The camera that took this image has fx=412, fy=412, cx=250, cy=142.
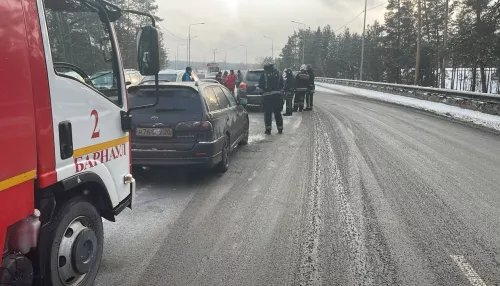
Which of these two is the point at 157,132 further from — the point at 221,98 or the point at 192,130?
the point at 221,98

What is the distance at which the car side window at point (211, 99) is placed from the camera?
6.71m

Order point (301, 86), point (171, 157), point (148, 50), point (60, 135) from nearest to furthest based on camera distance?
1. point (60, 135)
2. point (148, 50)
3. point (171, 157)
4. point (301, 86)

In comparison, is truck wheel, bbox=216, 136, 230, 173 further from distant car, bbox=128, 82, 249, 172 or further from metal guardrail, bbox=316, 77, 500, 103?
metal guardrail, bbox=316, 77, 500, 103

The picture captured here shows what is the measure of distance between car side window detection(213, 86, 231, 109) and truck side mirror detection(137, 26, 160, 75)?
12.9ft

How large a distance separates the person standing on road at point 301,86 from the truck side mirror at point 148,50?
13960mm

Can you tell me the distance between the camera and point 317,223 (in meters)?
4.68

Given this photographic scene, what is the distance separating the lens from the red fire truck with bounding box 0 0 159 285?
87.1 inches

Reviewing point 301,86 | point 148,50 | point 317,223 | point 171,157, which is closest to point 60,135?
point 148,50

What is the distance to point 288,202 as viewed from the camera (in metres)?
5.45

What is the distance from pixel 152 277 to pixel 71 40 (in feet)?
6.50

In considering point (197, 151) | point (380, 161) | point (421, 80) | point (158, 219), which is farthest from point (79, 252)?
point (421, 80)

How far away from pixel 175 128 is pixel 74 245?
11.3ft

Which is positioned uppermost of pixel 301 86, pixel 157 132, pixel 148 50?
pixel 148 50

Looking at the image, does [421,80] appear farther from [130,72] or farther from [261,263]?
[261,263]
